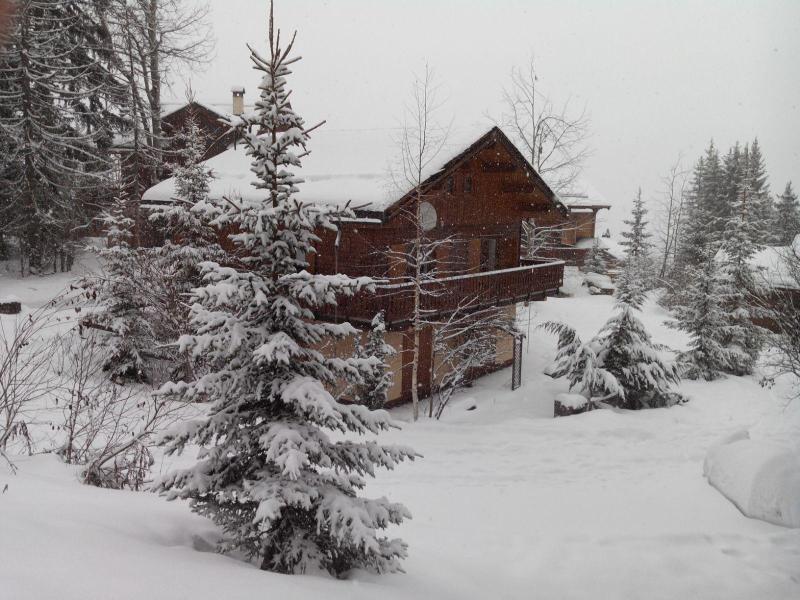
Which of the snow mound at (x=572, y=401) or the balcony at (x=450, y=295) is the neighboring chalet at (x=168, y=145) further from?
the snow mound at (x=572, y=401)

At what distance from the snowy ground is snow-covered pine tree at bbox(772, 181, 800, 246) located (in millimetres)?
39149

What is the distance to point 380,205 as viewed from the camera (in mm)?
14461

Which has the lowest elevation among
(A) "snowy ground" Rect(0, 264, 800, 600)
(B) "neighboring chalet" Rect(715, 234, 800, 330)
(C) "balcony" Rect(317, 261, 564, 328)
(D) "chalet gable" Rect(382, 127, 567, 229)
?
(A) "snowy ground" Rect(0, 264, 800, 600)

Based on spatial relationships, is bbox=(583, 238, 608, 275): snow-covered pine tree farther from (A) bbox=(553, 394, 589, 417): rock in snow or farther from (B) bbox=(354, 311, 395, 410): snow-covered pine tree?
(B) bbox=(354, 311, 395, 410): snow-covered pine tree

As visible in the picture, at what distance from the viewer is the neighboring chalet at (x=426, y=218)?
15227 mm

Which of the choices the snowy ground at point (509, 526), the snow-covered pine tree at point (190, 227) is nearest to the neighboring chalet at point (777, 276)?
the snowy ground at point (509, 526)

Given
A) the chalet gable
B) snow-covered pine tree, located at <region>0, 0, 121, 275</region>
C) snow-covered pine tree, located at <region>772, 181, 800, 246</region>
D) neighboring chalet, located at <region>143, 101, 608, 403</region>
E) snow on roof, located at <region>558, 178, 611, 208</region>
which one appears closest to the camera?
neighboring chalet, located at <region>143, 101, 608, 403</region>

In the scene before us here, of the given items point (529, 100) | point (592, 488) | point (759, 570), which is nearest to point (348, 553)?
point (759, 570)

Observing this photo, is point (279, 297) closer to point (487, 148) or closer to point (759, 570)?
point (759, 570)

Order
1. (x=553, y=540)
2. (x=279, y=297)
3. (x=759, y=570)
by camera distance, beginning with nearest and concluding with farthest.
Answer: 1. (x=279, y=297)
2. (x=759, y=570)
3. (x=553, y=540)

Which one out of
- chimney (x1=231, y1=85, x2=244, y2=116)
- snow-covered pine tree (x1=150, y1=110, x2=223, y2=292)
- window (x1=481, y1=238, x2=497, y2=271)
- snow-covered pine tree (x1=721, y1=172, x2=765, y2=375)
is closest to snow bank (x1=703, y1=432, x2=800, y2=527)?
snow-covered pine tree (x1=721, y1=172, x2=765, y2=375)

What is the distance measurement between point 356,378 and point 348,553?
172cm

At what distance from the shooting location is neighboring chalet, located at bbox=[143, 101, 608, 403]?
1523 cm

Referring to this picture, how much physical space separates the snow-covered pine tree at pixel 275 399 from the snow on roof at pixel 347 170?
23.6ft
